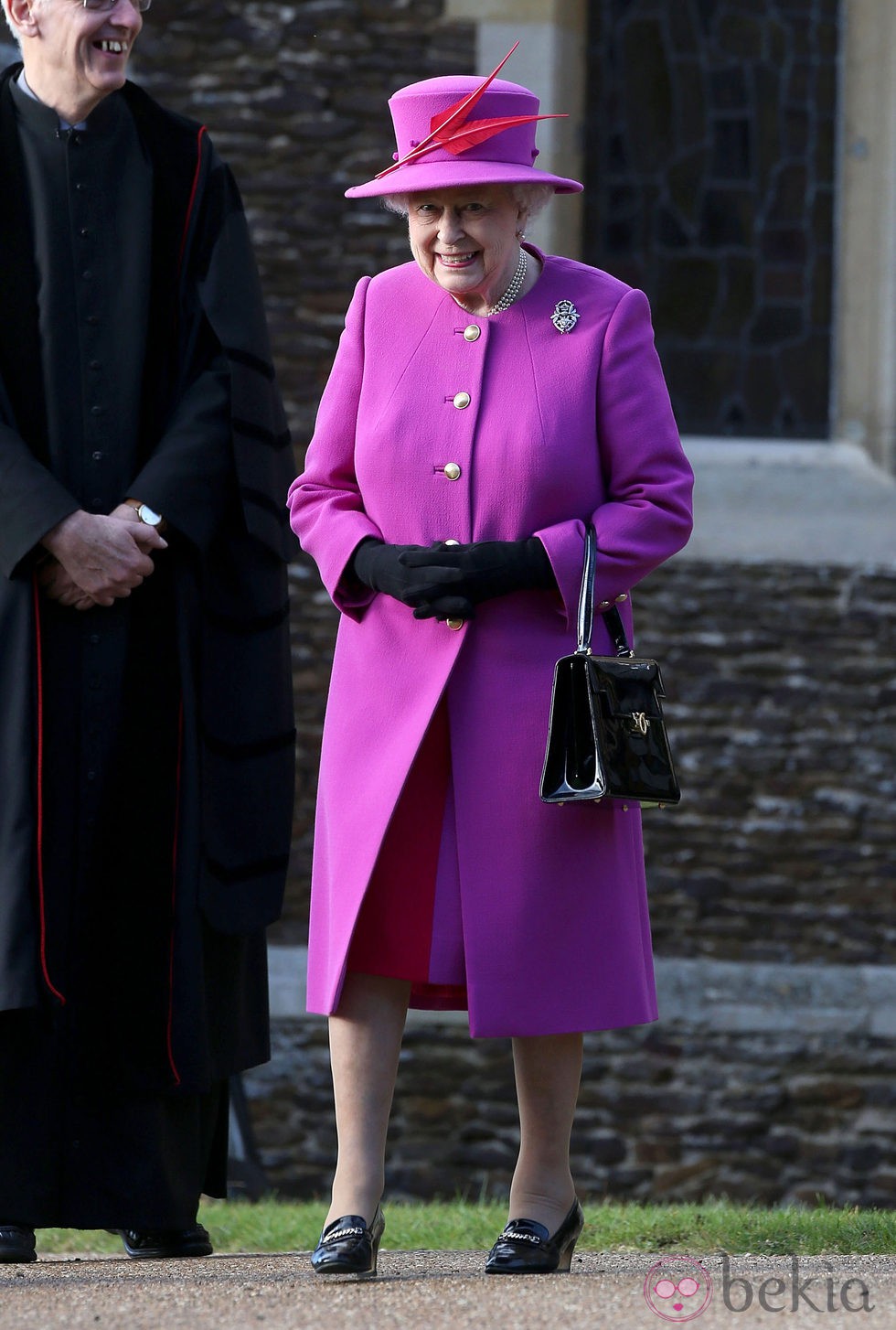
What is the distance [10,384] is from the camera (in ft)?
13.0

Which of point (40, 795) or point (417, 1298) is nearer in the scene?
point (417, 1298)

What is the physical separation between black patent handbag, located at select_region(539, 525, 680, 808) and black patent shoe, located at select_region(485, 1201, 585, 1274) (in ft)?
2.48

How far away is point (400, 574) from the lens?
3486 millimetres

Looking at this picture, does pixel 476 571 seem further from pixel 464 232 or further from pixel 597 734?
pixel 464 232

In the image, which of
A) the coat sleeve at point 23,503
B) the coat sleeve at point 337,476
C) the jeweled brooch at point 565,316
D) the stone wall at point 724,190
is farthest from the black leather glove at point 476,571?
the stone wall at point 724,190

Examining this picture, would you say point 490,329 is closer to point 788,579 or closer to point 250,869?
point 250,869

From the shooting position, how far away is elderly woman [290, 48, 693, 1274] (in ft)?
11.5

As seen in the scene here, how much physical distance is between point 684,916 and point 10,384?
16.9ft

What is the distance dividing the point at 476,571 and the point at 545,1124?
97cm

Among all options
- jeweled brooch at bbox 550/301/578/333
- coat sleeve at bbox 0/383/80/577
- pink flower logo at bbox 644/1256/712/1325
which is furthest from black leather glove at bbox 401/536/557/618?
pink flower logo at bbox 644/1256/712/1325

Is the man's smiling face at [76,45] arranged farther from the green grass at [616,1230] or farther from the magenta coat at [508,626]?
the green grass at [616,1230]

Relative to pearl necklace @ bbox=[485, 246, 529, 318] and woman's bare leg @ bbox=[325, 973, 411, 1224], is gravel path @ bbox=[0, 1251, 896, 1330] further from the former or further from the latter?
pearl necklace @ bbox=[485, 246, 529, 318]

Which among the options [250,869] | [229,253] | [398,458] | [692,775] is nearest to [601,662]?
[398,458]

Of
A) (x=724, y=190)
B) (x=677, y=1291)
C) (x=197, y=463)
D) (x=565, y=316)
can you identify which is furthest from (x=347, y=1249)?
(x=724, y=190)
